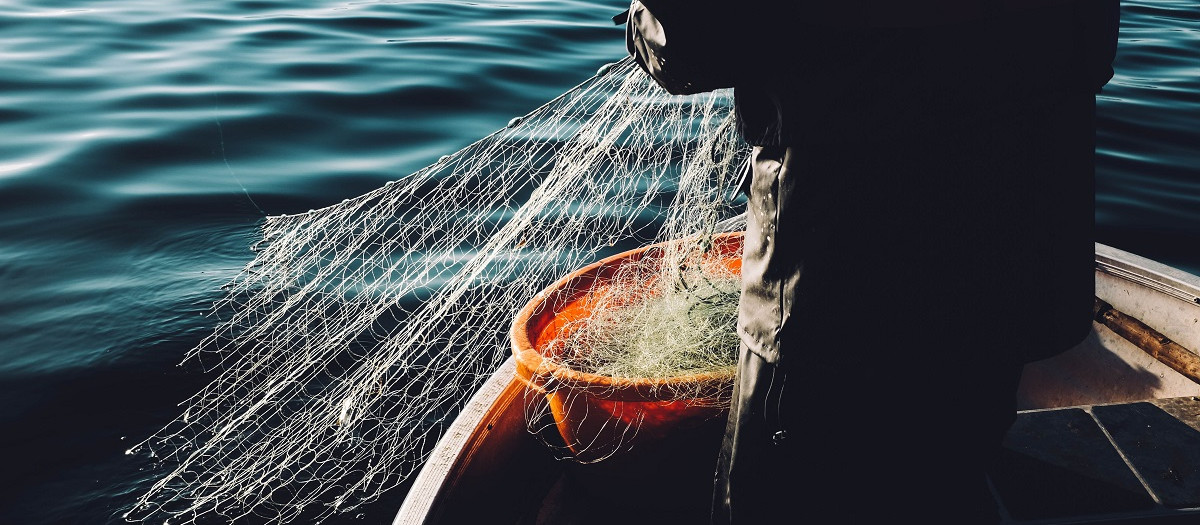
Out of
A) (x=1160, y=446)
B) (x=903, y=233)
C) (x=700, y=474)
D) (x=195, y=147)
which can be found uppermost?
(x=903, y=233)

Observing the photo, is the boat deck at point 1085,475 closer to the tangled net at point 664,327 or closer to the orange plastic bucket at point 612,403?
the orange plastic bucket at point 612,403

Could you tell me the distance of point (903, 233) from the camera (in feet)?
4.81

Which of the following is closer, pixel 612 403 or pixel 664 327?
pixel 612 403

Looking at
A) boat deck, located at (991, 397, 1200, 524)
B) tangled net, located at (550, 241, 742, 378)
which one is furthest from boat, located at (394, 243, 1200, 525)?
tangled net, located at (550, 241, 742, 378)

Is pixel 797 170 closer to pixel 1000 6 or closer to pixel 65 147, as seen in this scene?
pixel 1000 6

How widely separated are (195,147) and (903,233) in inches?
259

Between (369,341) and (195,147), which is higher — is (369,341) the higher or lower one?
the lower one

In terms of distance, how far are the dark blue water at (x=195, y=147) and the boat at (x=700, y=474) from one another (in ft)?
3.11

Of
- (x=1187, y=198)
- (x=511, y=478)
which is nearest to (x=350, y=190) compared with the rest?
(x=511, y=478)

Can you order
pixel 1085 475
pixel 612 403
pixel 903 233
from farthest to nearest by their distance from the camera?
pixel 1085 475, pixel 612 403, pixel 903 233

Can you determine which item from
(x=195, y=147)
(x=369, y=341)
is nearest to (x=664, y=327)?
(x=369, y=341)

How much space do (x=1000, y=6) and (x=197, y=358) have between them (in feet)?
12.7

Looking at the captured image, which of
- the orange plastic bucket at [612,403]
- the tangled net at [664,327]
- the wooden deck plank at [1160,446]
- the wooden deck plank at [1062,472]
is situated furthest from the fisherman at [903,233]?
the wooden deck plank at [1160,446]

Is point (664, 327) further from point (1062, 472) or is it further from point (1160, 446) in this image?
point (1160, 446)
